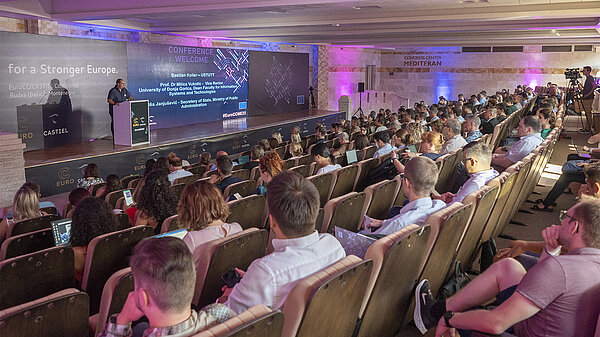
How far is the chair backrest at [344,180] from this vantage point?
15.9 feet

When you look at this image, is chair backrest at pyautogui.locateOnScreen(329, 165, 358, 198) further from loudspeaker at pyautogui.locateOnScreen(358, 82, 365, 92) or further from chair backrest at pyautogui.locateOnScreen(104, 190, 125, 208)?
loudspeaker at pyautogui.locateOnScreen(358, 82, 365, 92)

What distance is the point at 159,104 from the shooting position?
12930mm

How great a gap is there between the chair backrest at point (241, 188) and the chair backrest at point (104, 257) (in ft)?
5.15

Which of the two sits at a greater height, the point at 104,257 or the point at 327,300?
the point at 327,300

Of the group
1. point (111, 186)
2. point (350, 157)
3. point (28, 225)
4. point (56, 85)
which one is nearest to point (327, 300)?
point (28, 225)

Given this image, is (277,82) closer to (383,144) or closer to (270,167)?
(383,144)

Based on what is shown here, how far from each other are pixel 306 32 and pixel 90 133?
251 inches

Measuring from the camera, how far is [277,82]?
17.7 m

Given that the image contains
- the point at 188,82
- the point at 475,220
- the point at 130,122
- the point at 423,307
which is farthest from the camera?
the point at 188,82

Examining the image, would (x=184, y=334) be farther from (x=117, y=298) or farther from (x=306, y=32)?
(x=306, y=32)

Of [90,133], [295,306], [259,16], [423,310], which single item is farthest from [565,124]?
[295,306]

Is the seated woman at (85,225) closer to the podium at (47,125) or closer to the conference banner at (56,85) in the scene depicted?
the conference banner at (56,85)

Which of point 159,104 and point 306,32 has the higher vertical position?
point 306,32

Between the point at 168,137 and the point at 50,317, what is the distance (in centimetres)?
969
